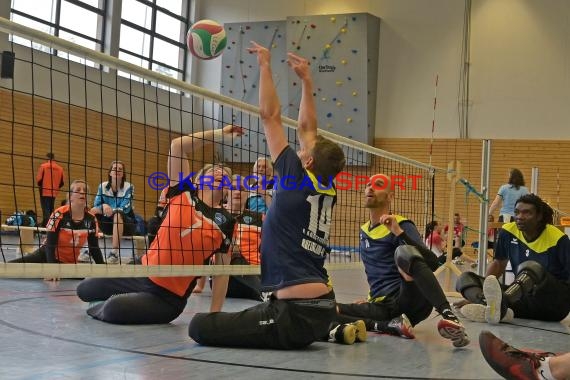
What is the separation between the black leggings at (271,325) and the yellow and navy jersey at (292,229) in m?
0.12

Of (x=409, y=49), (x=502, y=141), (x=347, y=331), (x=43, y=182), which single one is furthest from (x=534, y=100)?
(x=347, y=331)

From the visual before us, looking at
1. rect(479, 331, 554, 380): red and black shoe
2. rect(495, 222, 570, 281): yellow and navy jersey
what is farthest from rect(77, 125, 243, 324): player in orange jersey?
rect(495, 222, 570, 281): yellow and navy jersey

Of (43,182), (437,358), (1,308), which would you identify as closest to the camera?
(437,358)

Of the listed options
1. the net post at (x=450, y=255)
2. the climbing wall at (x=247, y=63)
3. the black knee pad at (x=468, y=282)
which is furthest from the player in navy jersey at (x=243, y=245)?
the climbing wall at (x=247, y=63)

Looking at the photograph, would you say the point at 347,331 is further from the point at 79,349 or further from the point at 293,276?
the point at 79,349

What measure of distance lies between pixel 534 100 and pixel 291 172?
52.1ft

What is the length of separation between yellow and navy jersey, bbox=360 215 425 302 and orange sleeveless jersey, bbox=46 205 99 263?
2691 mm

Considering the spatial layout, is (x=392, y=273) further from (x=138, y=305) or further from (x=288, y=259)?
(x=138, y=305)

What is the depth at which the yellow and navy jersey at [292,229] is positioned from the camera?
388 centimetres

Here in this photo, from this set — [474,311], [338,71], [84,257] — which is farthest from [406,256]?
[338,71]

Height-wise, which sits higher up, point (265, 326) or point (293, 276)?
point (293, 276)

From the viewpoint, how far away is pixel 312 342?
4.13 m

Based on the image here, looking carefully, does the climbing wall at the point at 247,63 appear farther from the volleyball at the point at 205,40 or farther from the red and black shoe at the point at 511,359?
the red and black shoe at the point at 511,359

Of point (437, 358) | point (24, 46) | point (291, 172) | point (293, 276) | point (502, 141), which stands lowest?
point (437, 358)
